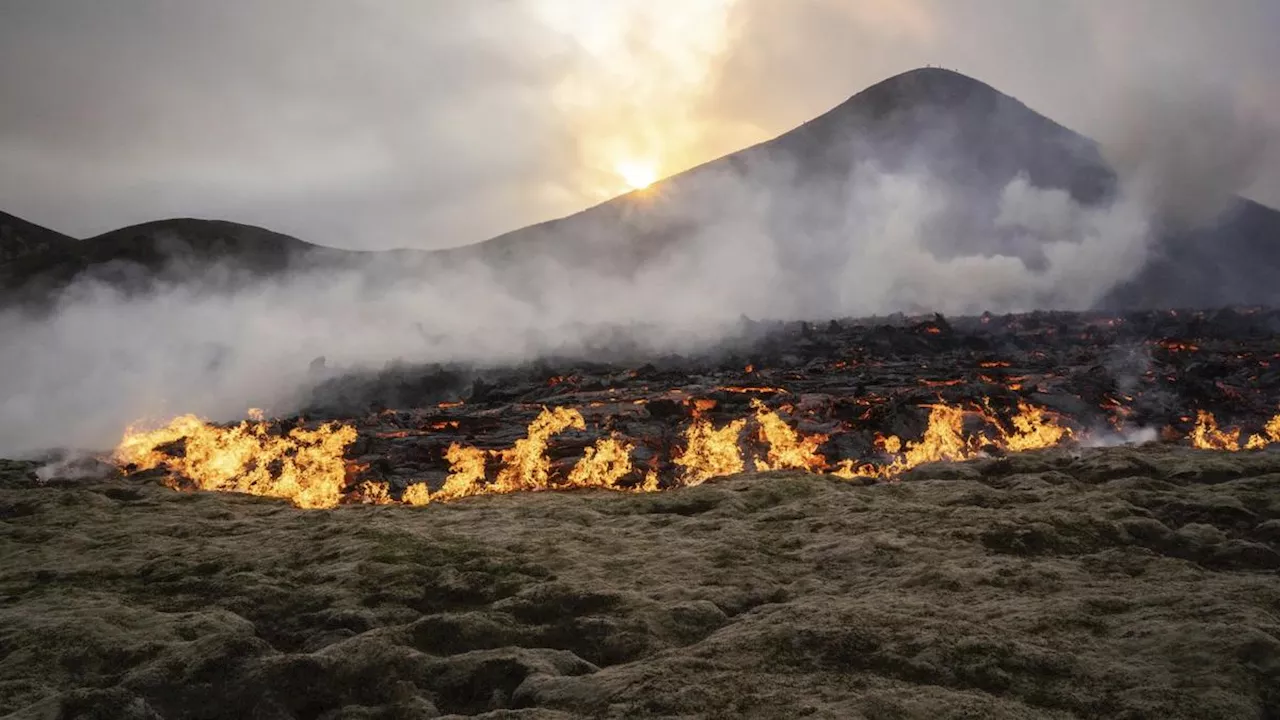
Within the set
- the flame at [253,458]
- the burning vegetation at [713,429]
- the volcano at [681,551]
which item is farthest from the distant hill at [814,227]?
the flame at [253,458]

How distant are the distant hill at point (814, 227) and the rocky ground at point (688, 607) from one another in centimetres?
6750

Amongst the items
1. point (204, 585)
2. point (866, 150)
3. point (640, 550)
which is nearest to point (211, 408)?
point (204, 585)

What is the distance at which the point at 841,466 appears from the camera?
57.0ft

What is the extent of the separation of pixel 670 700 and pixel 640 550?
440 cm

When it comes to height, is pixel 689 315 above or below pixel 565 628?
above

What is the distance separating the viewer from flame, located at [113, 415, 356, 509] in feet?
54.1

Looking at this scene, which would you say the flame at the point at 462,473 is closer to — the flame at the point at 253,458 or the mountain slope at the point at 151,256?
the flame at the point at 253,458

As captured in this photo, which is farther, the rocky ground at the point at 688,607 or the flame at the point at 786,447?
the flame at the point at 786,447

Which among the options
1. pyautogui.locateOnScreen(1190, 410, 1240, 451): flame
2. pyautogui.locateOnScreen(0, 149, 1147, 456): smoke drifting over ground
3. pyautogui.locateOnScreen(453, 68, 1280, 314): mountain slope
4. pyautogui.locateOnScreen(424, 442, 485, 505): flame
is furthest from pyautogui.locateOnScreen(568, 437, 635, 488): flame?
pyautogui.locateOnScreen(453, 68, 1280, 314): mountain slope

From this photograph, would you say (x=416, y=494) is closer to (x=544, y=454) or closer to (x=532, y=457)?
(x=532, y=457)

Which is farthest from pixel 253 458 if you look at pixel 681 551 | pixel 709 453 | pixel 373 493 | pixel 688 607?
pixel 688 607

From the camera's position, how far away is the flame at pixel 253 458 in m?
16.5

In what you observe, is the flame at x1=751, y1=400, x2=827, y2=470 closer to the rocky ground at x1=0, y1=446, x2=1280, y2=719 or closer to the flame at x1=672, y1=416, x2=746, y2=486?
the flame at x1=672, y1=416, x2=746, y2=486

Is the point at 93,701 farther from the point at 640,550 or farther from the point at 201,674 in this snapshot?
the point at 640,550
